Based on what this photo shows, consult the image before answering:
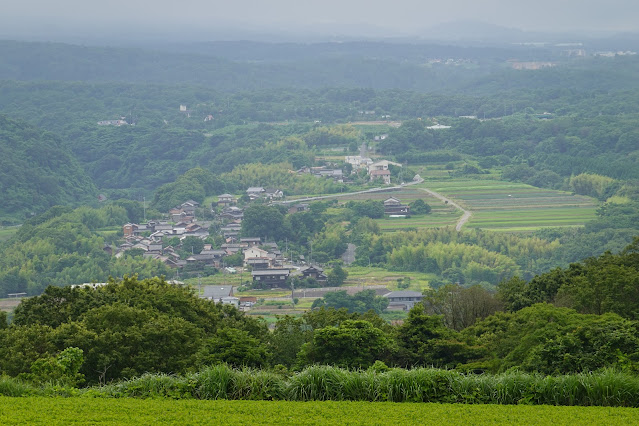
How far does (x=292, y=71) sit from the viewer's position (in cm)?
10394

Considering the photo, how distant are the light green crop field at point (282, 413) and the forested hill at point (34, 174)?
39.8 metres

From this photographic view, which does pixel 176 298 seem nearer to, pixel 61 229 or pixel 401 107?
pixel 61 229

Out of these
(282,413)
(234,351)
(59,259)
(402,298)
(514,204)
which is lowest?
(59,259)

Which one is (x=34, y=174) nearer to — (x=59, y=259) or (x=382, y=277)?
(x=59, y=259)

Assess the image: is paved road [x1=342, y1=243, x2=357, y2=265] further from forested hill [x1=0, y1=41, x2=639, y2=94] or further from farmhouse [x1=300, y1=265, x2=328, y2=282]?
forested hill [x1=0, y1=41, x2=639, y2=94]

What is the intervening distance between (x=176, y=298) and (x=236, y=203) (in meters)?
30.9

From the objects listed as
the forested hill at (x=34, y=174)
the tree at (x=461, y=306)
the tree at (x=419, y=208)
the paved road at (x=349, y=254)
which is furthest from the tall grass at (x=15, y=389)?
the forested hill at (x=34, y=174)

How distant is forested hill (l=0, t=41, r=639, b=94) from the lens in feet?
293

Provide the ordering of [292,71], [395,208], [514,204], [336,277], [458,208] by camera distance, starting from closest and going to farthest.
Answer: [336,277] < [458,208] < [395,208] < [514,204] < [292,71]

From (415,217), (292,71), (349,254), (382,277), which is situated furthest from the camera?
(292,71)

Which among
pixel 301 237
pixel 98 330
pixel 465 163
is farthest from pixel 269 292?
pixel 465 163

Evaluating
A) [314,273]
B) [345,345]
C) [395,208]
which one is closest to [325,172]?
[395,208]

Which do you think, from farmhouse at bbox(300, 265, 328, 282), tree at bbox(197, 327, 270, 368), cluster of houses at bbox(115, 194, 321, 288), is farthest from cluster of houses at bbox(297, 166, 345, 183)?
tree at bbox(197, 327, 270, 368)

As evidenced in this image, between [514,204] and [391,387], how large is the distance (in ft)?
117
